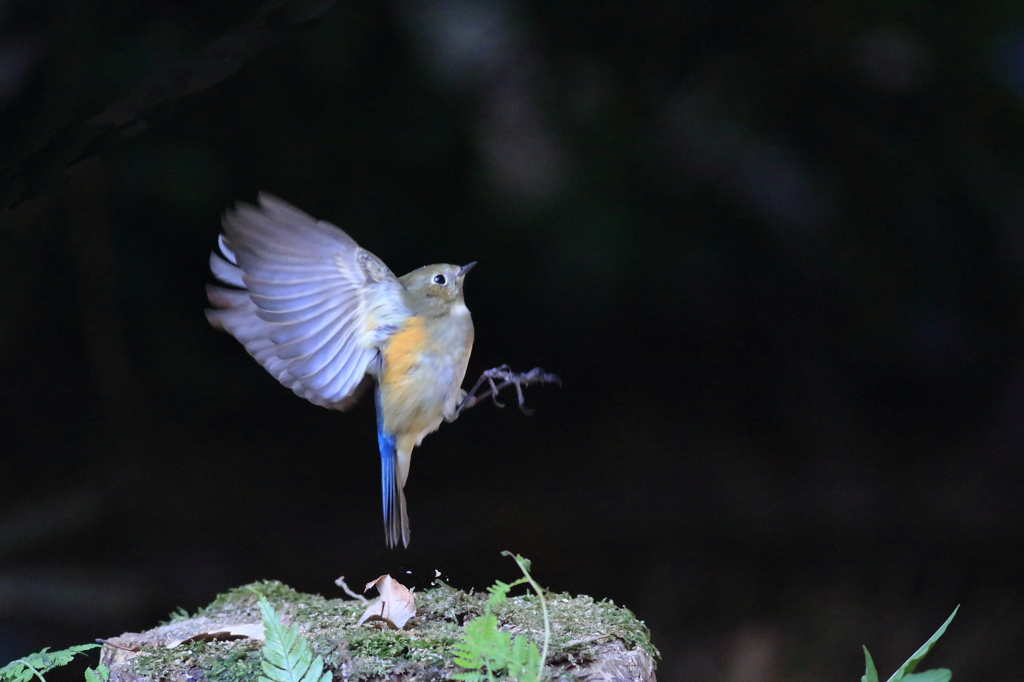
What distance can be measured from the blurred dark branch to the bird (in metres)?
0.37

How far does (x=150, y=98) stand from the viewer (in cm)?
152

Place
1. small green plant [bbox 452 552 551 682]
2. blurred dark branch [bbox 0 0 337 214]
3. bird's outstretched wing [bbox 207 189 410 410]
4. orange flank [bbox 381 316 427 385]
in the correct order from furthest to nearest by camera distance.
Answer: blurred dark branch [bbox 0 0 337 214]
orange flank [bbox 381 316 427 385]
bird's outstretched wing [bbox 207 189 410 410]
small green plant [bbox 452 552 551 682]

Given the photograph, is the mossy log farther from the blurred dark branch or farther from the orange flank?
the blurred dark branch

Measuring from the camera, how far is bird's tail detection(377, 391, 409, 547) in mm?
1334

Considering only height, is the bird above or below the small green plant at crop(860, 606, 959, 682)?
above

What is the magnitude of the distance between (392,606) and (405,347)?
0.37 metres

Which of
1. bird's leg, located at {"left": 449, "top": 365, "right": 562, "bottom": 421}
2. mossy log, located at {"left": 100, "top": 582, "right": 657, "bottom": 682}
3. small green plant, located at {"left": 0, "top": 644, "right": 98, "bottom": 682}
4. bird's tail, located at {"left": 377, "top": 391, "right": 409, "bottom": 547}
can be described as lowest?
mossy log, located at {"left": 100, "top": 582, "right": 657, "bottom": 682}

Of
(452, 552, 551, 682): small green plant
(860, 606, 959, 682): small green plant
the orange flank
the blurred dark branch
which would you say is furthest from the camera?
the blurred dark branch

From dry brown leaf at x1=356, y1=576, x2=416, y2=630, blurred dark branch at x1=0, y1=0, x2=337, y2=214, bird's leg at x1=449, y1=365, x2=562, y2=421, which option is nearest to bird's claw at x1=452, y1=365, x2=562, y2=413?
bird's leg at x1=449, y1=365, x2=562, y2=421

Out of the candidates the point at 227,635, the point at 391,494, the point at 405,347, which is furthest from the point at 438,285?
the point at 227,635

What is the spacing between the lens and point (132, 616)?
2.06m

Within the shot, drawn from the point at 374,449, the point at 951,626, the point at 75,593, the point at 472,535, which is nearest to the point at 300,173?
the point at 374,449

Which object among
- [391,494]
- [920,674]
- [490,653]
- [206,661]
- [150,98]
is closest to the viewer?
[490,653]

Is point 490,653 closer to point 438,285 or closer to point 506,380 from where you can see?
point 506,380
